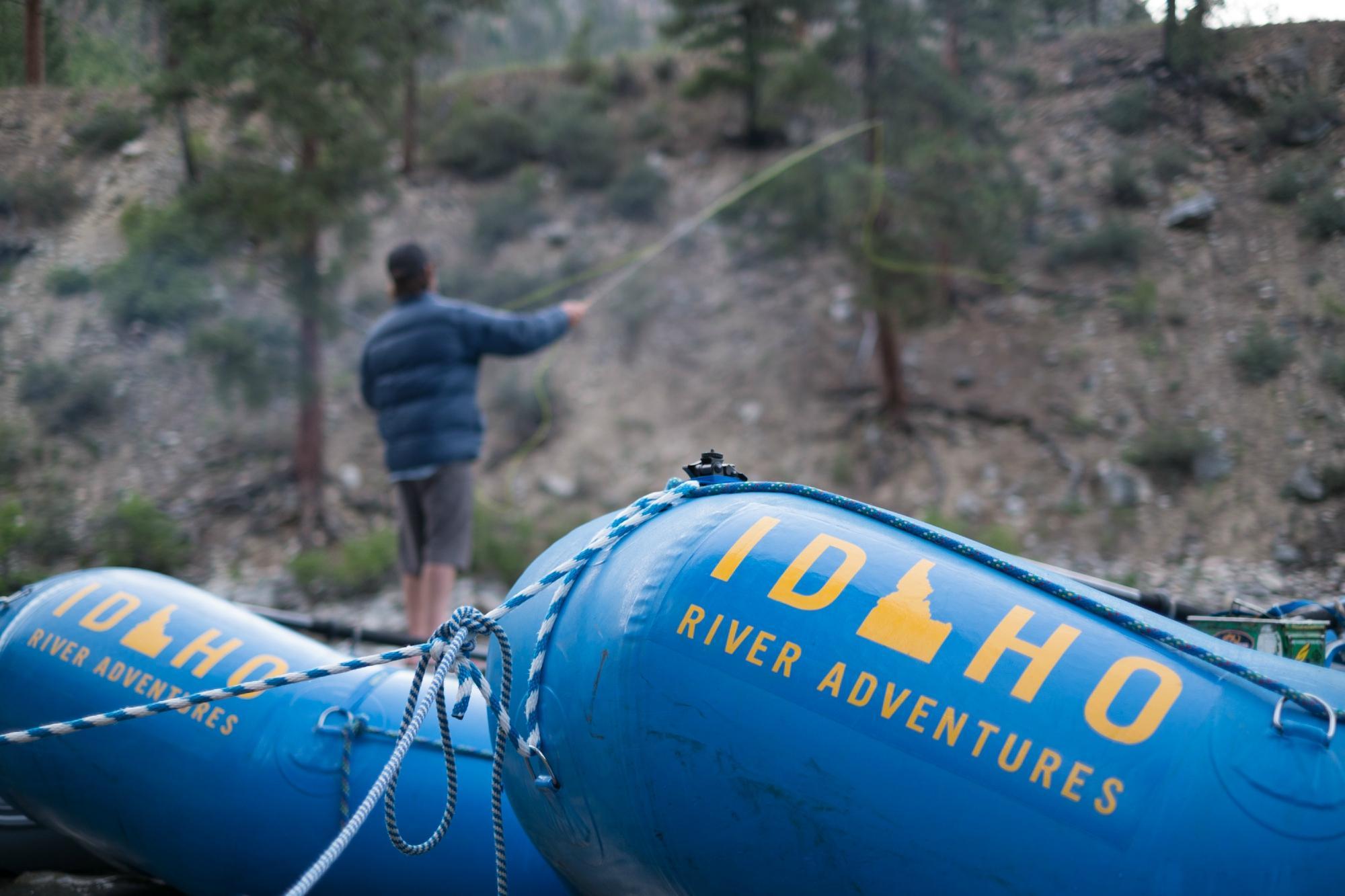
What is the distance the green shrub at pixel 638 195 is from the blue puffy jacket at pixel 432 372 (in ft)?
23.3

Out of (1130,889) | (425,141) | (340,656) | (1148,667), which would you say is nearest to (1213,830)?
(1130,889)

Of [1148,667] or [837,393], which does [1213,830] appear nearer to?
[1148,667]

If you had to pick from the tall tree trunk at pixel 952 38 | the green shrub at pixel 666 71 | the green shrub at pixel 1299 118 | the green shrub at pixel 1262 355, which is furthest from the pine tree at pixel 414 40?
the green shrub at pixel 1262 355

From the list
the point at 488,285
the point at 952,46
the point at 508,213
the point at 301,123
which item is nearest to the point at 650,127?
the point at 508,213

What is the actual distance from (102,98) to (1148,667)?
24.9 ft

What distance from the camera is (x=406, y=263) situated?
4688 mm

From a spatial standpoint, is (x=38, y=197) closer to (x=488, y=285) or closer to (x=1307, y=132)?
(x=488, y=285)

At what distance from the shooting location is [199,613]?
3150 millimetres

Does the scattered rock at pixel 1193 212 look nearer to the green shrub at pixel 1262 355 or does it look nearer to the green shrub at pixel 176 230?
the green shrub at pixel 1262 355

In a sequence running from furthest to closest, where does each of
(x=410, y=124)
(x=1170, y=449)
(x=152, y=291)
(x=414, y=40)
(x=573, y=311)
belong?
(x=410, y=124) → (x=414, y=40) → (x=152, y=291) → (x=1170, y=449) → (x=573, y=311)

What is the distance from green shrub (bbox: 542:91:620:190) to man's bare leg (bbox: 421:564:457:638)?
811 cm

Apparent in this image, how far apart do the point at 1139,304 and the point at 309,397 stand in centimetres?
649

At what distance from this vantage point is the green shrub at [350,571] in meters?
6.94

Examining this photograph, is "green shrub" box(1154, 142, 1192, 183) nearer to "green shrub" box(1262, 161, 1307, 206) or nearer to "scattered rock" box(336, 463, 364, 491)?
"green shrub" box(1262, 161, 1307, 206)
